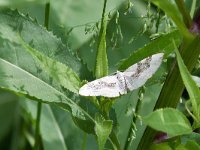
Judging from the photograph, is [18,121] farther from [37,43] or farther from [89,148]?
[37,43]

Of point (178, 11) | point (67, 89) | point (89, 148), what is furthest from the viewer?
point (89, 148)

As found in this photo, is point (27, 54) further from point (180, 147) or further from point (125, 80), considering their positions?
point (180, 147)

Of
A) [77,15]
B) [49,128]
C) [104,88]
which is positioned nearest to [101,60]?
[104,88]

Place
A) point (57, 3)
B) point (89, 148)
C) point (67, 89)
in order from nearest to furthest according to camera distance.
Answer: point (67, 89), point (89, 148), point (57, 3)

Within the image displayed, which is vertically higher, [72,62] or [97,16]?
[97,16]

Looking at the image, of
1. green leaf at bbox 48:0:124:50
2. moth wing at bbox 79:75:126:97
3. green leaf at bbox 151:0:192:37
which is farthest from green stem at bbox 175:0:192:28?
green leaf at bbox 48:0:124:50

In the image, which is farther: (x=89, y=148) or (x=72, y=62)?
(x=89, y=148)

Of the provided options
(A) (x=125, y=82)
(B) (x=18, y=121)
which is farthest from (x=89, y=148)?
(A) (x=125, y=82)
